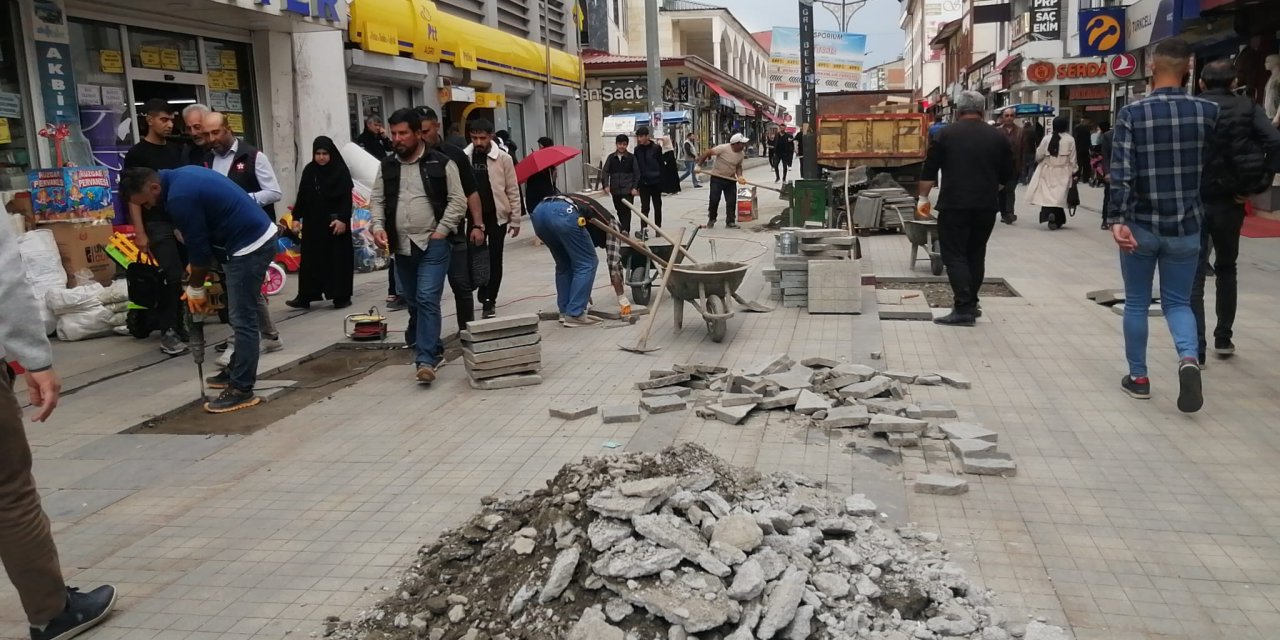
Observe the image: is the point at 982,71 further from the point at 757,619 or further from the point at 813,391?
the point at 757,619

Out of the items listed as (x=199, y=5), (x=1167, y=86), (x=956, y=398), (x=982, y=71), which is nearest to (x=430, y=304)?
(x=956, y=398)

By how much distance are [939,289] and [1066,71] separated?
19152 millimetres

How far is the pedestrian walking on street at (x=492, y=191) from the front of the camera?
8.60 meters

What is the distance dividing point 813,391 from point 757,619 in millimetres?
3145

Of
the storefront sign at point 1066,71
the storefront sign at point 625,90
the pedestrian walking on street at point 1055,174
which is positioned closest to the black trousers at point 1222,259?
the pedestrian walking on street at point 1055,174

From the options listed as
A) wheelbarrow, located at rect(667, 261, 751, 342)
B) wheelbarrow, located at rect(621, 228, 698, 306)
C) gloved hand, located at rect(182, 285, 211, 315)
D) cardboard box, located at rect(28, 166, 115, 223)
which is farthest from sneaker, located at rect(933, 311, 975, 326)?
cardboard box, located at rect(28, 166, 115, 223)

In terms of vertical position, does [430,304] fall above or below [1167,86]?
below

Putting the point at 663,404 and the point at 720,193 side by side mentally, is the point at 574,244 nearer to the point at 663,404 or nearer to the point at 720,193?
the point at 663,404

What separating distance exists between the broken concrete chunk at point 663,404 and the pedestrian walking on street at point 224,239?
2513 millimetres

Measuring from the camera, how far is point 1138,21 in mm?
19594

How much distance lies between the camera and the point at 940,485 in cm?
443

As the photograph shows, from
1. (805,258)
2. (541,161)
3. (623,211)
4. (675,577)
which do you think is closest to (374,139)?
(623,211)

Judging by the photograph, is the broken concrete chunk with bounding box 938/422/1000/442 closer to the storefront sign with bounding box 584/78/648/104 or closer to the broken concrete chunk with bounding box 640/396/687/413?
the broken concrete chunk with bounding box 640/396/687/413

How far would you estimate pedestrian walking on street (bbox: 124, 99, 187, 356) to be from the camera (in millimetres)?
6848
